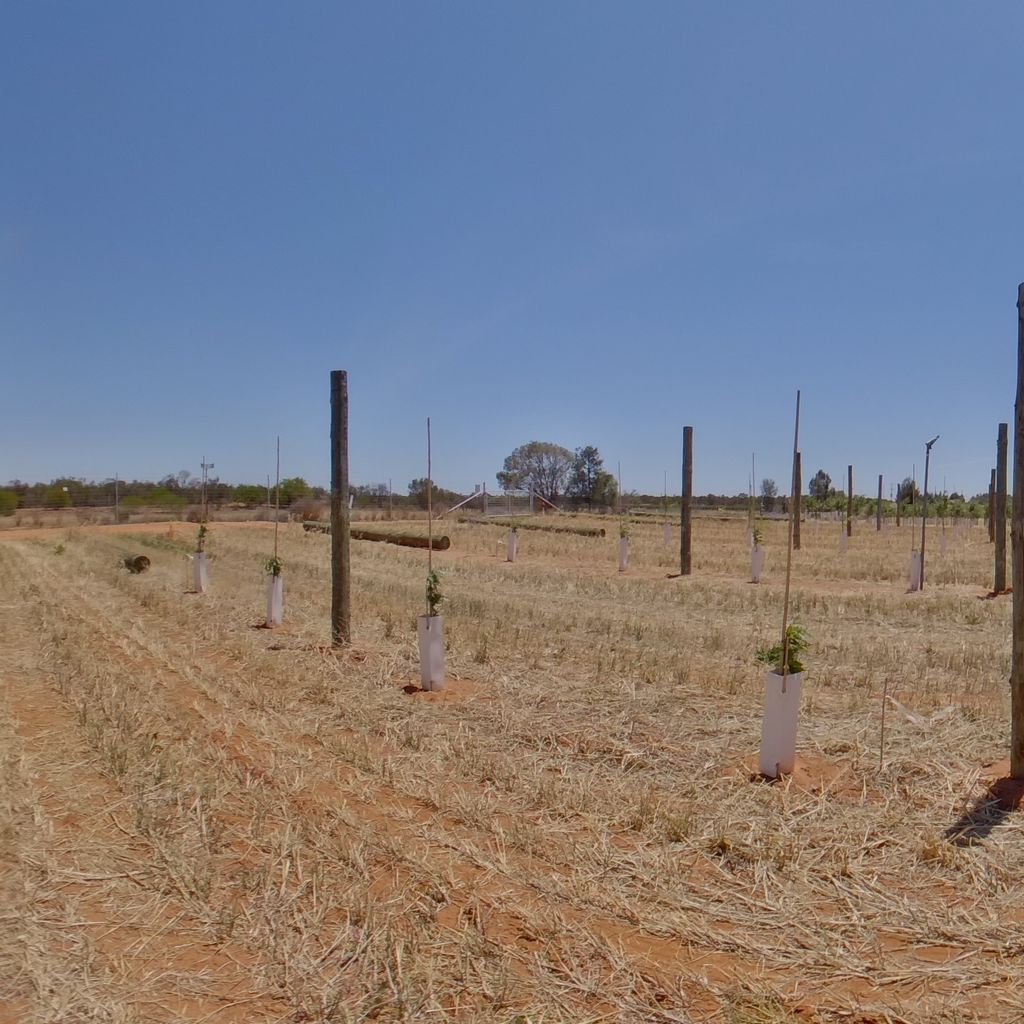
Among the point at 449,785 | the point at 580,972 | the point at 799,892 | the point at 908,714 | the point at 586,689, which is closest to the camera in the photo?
the point at 580,972

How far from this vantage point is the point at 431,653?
6832 mm

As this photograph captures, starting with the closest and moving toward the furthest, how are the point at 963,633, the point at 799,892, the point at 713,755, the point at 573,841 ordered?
the point at 799,892 → the point at 573,841 → the point at 713,755 → the point at 963,633

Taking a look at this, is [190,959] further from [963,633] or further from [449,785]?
[963,633]

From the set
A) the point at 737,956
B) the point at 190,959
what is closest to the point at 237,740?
the point at 190,959

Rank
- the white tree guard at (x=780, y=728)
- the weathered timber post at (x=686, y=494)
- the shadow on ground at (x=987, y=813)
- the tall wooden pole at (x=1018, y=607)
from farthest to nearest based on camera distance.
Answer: the weathered timber post at (x=686, y=494) → the white tree guard at (x=780, y=728) → the tall wooden pole at (x=1018, y=607) → the shadow on ground at (x=987, y=813)

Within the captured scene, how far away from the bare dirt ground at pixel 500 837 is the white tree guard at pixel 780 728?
0.13 m

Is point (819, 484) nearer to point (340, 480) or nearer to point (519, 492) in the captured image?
point (519, 492)

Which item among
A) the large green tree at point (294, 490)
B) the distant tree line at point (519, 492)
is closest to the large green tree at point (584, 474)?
the distant tree line at point (519, 492)

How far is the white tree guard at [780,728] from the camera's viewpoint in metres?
4.68

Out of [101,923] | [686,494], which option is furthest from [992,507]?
[101,923]

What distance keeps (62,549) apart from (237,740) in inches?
733

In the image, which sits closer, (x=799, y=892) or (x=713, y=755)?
(x=799, y=892)

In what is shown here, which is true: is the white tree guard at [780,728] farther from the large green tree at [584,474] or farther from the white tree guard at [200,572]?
the large green tree at [584,474]

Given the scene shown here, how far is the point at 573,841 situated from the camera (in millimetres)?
3789
